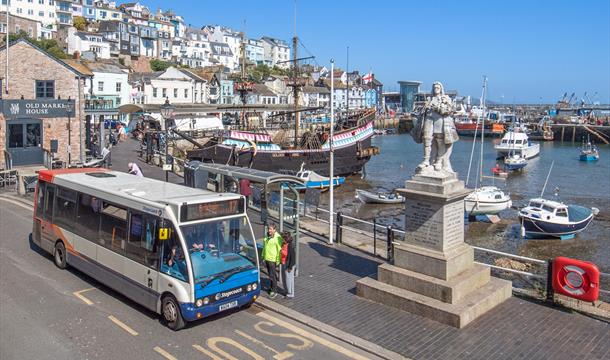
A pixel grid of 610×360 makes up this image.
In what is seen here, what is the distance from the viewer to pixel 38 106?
28688 mm

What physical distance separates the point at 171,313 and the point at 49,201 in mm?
5909

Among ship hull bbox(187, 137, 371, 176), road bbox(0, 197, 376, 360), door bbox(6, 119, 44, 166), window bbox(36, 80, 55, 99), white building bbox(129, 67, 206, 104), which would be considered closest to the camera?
road bbox(0, 197, 376, 360)

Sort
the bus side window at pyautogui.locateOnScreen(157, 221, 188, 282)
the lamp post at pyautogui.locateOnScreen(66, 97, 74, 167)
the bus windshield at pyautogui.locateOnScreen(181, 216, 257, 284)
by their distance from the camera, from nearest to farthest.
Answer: the bus side window at pyautogui.locateOnScreen(157, 221, 188, 282), the bus windshield at pyautogui.locateOnScreen(181, 216, 257, 284), the lamp post at pyautogui.locateOnScreen(66, 97, 74, 167)

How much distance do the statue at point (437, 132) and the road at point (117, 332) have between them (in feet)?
14.3

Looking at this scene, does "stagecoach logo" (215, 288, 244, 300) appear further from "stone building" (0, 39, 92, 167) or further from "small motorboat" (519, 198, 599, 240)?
"stone building" (0, 39, 92, 167)

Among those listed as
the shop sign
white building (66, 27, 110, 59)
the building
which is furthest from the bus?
the building

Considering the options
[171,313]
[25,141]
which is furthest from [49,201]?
[25,141]

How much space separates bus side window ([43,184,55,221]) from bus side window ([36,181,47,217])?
7.7 inches

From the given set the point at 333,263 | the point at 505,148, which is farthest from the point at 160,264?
the point at 505,148

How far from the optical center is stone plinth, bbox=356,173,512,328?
10.8m

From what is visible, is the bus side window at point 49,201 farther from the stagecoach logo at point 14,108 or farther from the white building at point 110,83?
the white building at point 110,83

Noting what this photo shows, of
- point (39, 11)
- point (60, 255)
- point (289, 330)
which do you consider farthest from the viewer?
point (39, 11)

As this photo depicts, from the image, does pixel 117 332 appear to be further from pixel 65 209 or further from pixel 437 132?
pixel 437 132

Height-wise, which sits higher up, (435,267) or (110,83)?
(110,83)
